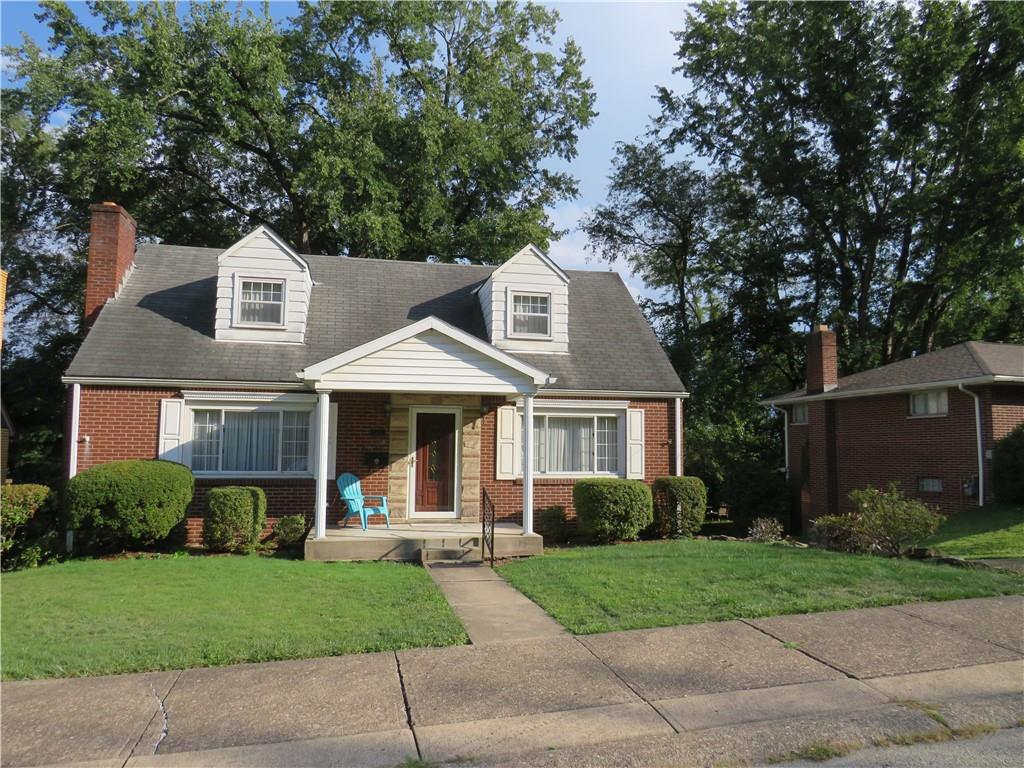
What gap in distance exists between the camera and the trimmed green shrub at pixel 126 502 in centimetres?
1059

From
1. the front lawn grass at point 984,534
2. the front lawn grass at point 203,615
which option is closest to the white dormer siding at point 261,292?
the front lawn grass at point 203,615

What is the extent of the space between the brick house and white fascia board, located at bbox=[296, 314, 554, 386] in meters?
0.03

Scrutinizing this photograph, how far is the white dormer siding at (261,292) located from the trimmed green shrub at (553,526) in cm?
616

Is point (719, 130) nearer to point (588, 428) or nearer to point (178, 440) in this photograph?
point (588, 428)

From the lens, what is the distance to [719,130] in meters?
30.9

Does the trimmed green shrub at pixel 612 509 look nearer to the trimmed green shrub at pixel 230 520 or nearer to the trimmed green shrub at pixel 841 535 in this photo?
the trimmed green shrub at pixel 841 535

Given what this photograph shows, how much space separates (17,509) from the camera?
1051 centimetres

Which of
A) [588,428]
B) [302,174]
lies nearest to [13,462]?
[302,174]

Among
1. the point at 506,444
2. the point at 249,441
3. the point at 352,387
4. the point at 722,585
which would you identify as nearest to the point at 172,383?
the point at 249,441

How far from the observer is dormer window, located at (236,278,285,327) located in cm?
1406

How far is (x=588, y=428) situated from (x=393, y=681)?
9578 millimetres

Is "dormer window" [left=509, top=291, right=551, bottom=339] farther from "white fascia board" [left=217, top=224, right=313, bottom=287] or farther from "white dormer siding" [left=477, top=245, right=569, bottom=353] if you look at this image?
"white fascia board" [left=217, top=224, right=313, bottom=287]

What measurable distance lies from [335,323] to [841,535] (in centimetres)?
1063

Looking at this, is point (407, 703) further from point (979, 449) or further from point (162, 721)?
point (979, 449)
